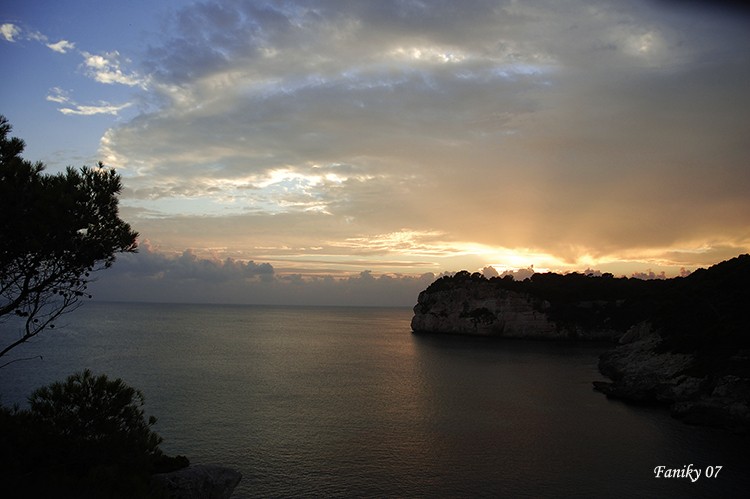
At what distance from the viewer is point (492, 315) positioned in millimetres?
149875

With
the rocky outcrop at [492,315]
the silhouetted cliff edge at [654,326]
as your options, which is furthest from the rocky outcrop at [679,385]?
the rocky outcrop at [492,315]

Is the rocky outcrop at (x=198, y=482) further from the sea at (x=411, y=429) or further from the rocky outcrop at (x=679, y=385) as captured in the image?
the rocky outcrop at (x=679, y=385)

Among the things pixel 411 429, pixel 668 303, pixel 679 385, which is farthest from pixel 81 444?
pixel 668 303

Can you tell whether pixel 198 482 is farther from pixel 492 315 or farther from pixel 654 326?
pixel 492 315

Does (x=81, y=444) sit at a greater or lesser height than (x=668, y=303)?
lesser

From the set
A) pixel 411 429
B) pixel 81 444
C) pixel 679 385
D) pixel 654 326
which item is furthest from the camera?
pixel 654 326

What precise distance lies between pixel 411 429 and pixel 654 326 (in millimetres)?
53606

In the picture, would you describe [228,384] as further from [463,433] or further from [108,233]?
[108,233]

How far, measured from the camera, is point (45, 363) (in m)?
71.6

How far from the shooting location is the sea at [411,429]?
3070cm

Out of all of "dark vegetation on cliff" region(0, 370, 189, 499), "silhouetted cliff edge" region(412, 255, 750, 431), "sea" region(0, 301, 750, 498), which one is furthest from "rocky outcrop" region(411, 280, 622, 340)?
"dark vegetation on cliff" region(0, 370, 189, 499)

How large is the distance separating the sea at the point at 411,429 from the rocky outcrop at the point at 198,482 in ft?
15.5

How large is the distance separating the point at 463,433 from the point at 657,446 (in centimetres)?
1598

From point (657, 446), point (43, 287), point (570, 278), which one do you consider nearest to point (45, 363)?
point (43, 287)
